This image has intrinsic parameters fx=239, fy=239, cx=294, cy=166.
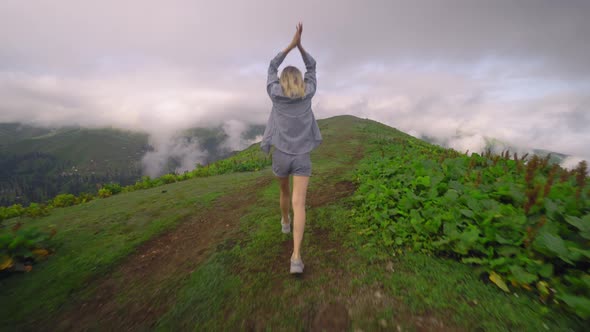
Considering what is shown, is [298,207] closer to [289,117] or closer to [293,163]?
[293,163]

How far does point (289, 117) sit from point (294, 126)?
17 centimetres

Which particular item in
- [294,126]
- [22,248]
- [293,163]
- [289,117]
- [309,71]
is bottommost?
[22,248]

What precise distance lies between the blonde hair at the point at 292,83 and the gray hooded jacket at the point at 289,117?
0.07 metres

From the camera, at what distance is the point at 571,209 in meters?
3.40

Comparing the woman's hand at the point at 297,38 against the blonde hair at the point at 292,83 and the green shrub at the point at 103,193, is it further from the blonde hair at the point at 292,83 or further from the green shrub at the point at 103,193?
the green shrub at the point at 103,193

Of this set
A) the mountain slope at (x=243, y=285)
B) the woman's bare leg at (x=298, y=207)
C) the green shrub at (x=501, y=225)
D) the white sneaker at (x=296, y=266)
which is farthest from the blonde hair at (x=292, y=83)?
the green shrub at (x=501, y=225)

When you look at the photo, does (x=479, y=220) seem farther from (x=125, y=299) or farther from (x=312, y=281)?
(x=125, y=299)

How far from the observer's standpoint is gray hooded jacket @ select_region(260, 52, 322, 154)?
155 inches

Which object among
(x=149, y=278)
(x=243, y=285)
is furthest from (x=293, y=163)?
(x=149, y=278)

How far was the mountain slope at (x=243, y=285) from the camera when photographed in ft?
9.32

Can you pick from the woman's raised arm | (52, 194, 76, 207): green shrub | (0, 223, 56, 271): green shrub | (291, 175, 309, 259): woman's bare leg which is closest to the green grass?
(0, 223, 56, 271): green shrub

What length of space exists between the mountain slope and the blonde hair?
9.14 ft

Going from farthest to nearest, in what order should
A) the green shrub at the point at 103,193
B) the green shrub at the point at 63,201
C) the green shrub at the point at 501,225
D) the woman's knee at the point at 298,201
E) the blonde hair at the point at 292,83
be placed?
the green shrub at the point at 103,193
the green shrub at the point at 63,201
the woman's knee at the point at 298,201
the blonde hair at the point at 292,83
the green shrub at the point at 501,225

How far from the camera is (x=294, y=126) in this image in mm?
3984
